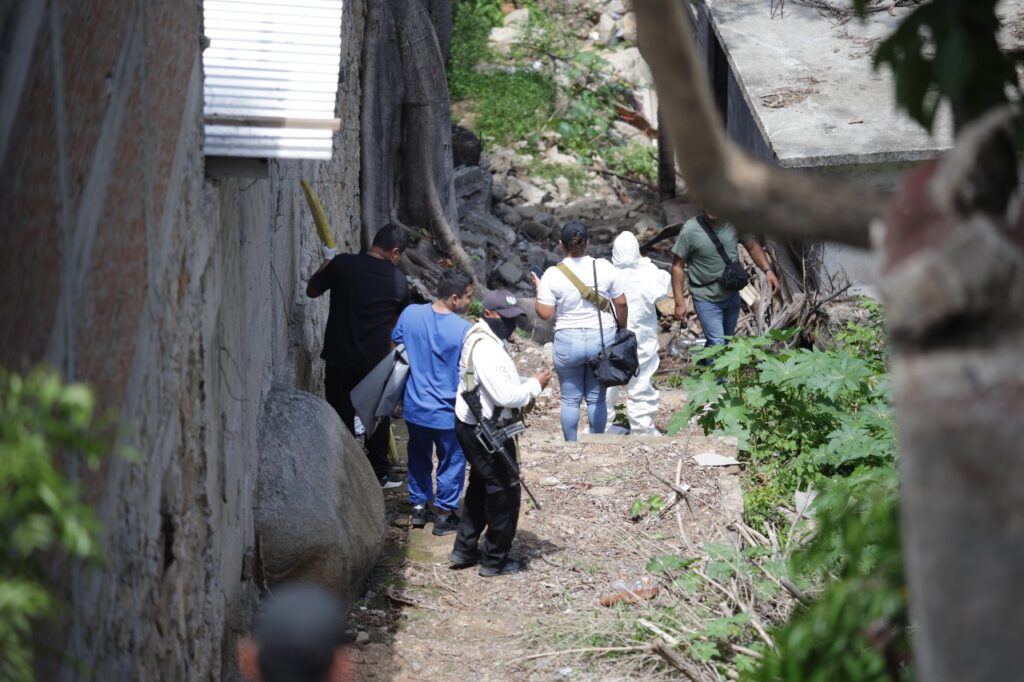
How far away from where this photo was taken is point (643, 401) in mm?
8953

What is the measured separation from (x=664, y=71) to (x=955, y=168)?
0.52m

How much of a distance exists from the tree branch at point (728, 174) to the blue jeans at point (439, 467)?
4.96 meters

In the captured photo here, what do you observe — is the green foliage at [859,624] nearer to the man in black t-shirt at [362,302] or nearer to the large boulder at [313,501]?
the large boulder at [313,501]

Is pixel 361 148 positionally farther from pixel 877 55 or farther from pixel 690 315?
pixel 877 55

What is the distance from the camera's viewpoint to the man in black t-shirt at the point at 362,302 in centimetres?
759

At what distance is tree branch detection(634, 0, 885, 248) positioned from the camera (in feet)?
6.60

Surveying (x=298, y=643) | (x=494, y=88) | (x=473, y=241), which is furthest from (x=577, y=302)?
(x=494, y=88)

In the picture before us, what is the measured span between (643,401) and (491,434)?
2836 millimetres

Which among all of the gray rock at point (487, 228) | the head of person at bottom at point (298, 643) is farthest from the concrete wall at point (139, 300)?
the gray rock at point (487, 228)

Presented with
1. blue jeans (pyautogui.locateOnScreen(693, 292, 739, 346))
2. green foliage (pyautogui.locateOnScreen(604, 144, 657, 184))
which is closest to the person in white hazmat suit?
blue jeans (pyautogui.locateOnScreen(693, 292, 739, 346))

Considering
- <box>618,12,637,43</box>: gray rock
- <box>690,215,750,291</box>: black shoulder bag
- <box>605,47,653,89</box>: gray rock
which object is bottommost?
<box>690,215,750,291</box>: black shoulder bag

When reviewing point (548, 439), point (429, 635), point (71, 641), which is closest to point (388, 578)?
point (429, 635)

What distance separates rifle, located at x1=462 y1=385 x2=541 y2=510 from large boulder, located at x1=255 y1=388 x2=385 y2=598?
2.47ft

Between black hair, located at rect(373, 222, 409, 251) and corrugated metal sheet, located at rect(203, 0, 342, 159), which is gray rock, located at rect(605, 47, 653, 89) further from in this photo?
corrugated metal sheet, located at rect(203, 0, 342, 159)
